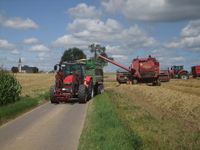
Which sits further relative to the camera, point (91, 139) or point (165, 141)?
point (91, 139)

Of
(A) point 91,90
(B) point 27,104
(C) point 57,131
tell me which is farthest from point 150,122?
(A) point 91,90

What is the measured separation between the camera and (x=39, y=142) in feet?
40.3

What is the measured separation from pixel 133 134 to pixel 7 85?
13.8m

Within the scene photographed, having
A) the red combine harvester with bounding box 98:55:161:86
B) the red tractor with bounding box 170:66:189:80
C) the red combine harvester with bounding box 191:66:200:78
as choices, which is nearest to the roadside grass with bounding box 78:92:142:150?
the red combine harvester with bounding box 98:55:161:86

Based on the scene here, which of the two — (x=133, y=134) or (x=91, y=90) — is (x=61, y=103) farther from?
(x=133, y=134)

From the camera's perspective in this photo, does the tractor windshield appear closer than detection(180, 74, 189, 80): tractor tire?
Yes

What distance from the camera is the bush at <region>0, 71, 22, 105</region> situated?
23.3 meters

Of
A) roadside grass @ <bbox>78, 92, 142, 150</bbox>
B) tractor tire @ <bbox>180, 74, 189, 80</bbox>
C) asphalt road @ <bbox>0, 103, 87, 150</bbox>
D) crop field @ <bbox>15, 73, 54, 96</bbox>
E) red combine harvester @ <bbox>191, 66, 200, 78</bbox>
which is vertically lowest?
asphalt road @ <bbox>0, 103, 87, 150</bbox>

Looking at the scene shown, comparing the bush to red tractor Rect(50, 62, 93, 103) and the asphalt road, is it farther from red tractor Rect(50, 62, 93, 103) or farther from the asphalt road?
the asphalt road

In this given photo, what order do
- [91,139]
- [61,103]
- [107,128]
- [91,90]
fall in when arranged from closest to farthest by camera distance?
[91,139]
[107,128]
[61,103]
[91,90]

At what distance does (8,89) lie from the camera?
24.1 metres

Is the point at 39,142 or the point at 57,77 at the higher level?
the point at 57,77

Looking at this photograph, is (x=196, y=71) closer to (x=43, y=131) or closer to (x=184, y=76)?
(x=184, y=76)

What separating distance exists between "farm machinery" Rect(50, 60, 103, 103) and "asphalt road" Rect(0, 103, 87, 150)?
5.50m
